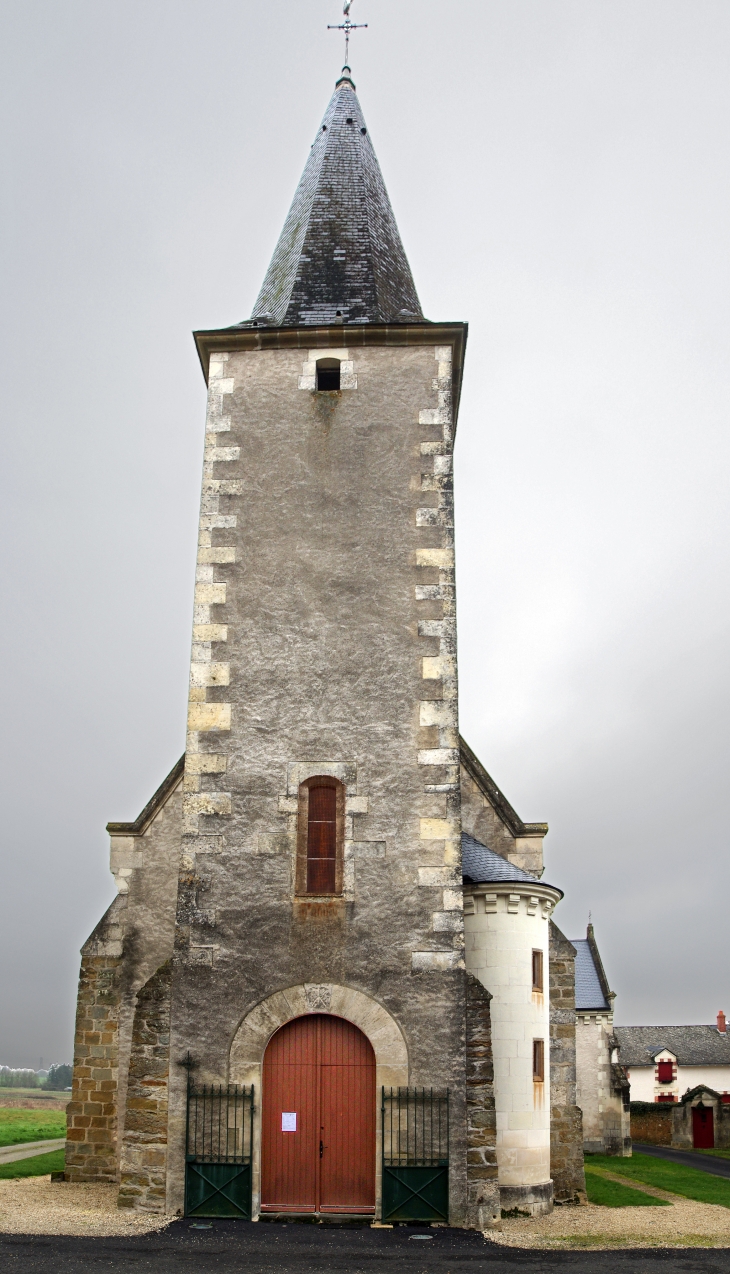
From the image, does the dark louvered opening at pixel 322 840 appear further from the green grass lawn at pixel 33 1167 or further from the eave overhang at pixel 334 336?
the green grass lawn at pixel 33 1167

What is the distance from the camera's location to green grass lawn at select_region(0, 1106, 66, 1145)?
88.0 ft

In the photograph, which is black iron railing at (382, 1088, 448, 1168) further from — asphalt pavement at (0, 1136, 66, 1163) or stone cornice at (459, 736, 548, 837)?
asphalt pavement at (0, 1136, 66, 1163)

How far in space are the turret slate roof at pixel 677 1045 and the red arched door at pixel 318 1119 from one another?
5117 cm

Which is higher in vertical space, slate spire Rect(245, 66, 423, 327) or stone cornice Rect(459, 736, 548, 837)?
slate spire Rect(245, 66, 423, 327)

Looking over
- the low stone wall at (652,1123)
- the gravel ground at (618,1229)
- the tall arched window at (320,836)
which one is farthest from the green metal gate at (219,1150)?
the low stone wall at (652,1123)

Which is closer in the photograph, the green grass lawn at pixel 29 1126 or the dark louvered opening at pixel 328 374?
the dark louvered opening at pixel 328 374

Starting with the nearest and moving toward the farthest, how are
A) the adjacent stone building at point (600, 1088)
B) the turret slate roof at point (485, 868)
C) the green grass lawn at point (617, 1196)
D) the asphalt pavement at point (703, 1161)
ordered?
the turret slate roof at point (485, 868) → the green grass lawn at point (617, 1196) → the asphalt pavement at point (703, 1161) → the adjacent stone building at point (600, 1088)

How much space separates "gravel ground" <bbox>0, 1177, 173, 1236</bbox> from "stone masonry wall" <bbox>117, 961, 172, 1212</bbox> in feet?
0.85

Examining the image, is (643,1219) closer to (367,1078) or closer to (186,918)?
(367,1078)

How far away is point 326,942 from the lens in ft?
41.2

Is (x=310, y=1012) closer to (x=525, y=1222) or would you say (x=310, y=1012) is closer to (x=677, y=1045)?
(x=525, y=1222)

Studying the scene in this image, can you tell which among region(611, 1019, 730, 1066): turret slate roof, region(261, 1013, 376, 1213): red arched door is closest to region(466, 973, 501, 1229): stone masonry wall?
region(261, 1013, 376, 1213): red arched door

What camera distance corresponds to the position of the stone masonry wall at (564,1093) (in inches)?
586

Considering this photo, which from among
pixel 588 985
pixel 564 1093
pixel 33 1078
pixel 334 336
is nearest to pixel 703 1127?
pixel 588 985
